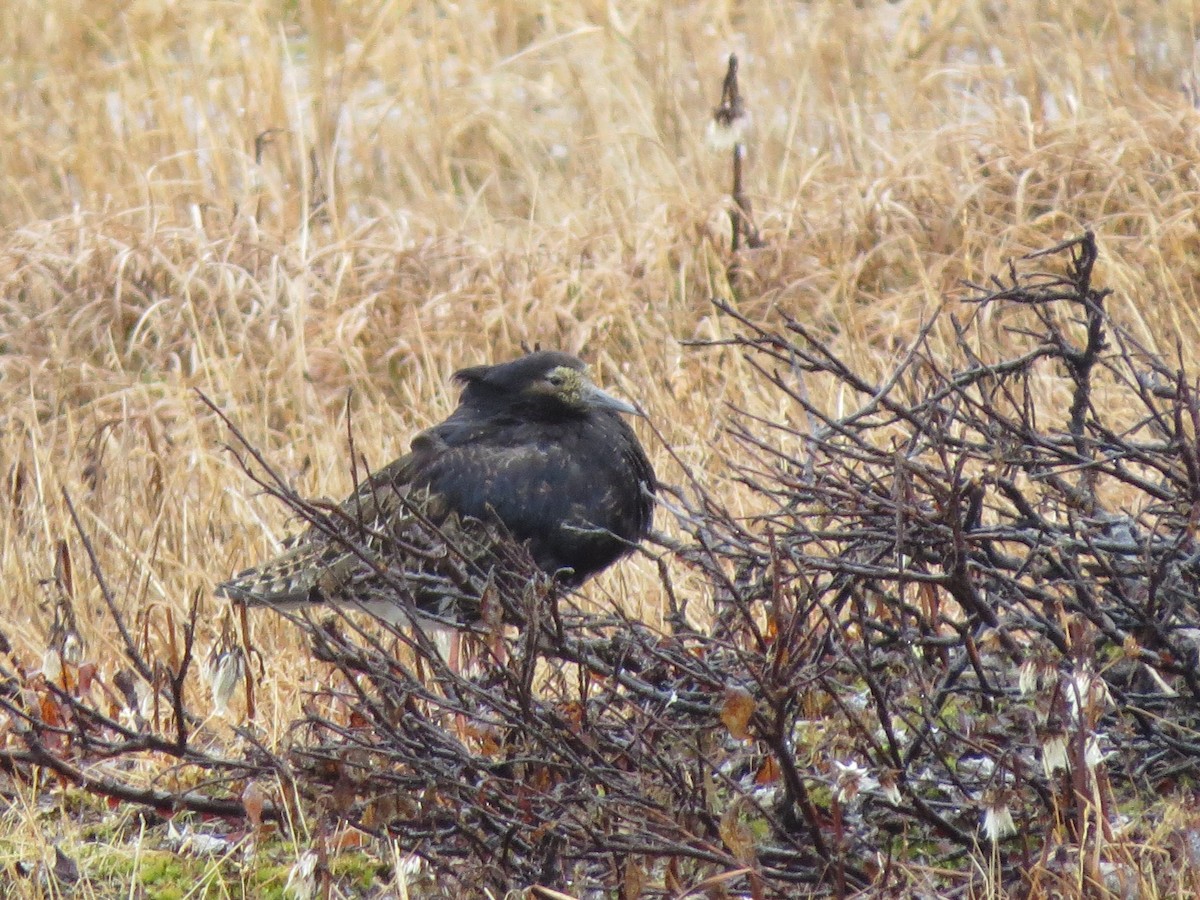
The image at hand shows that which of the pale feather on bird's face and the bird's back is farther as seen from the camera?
the pale feather on bird's face

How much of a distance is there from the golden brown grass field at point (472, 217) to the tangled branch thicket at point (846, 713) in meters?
1.43

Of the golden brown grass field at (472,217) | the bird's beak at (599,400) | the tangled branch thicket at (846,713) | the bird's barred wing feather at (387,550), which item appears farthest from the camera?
the golden brown grass field at (472,217)

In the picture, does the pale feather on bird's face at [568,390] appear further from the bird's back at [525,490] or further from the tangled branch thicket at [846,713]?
the tangled branch thicket at [846,713]

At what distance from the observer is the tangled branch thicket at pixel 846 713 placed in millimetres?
3002

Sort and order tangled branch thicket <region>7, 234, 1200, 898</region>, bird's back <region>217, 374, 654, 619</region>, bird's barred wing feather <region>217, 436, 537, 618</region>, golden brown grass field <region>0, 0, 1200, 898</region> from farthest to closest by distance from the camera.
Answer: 1. golden brown grass field <region>0, 0, 1200, 898</region>
2. bird's back <region>217, 374, 654, 619</region>
3. bird's barred wing feather <region>217, 436, 537, 618</region>
4. tangled branch thicket <region>7, 234, 1200, 898</region>

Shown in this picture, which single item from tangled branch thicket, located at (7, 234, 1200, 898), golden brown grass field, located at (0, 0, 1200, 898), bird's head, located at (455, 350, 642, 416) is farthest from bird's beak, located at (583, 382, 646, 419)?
tangled branch thicket, located at (7, 234, 1200, 898)

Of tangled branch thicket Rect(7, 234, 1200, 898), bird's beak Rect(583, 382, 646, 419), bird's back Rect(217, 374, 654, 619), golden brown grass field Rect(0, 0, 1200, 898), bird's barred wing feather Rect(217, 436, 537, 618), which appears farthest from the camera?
golden brown grass field Rect(0, 0, 1200, 898)

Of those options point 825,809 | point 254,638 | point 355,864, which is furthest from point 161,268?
point 825,809

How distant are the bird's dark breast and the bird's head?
63 millimetres

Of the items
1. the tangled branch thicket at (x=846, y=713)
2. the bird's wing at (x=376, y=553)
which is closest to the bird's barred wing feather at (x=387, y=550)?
the bird's wing at (x=376, y=553)

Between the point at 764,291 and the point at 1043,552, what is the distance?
15.3ft

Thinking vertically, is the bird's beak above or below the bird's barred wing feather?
above

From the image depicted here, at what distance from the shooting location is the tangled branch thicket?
9.85ft

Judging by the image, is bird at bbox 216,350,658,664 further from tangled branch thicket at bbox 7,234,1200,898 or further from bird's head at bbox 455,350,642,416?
tangled branch thicket at bbox 7,234,1200,898
